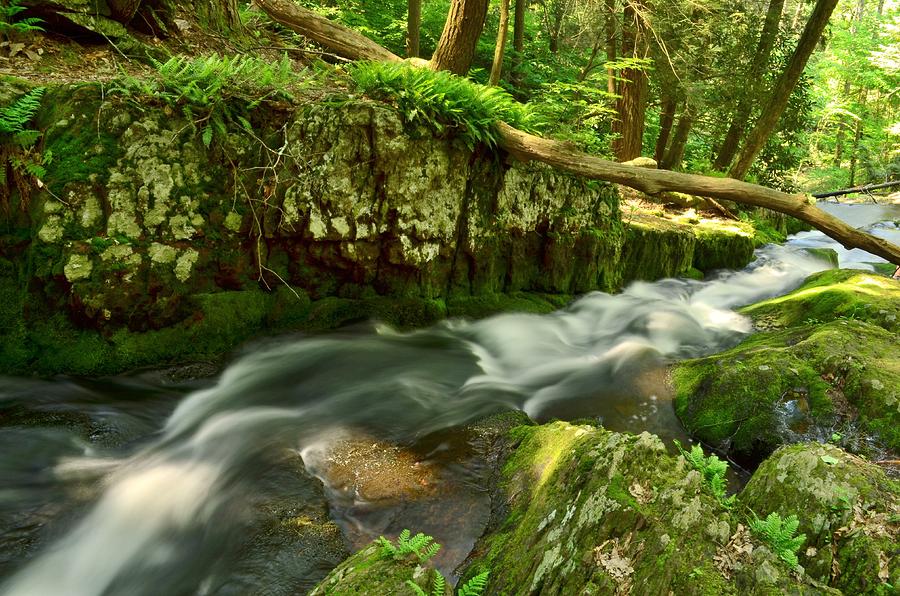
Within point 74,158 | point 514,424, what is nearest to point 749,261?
point 514,424

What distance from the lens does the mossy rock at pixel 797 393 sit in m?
4.25

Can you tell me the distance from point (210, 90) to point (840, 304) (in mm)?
8006

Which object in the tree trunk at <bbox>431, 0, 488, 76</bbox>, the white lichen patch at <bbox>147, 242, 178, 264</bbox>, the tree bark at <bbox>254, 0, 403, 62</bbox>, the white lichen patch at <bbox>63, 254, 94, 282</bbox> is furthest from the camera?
the tree trunk at <bbox>431, 0, 488, 76</bbox>

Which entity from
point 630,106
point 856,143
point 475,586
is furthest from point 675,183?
point 856,143

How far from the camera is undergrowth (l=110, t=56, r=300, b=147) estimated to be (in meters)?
4.95

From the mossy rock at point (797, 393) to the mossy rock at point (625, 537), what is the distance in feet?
7.63

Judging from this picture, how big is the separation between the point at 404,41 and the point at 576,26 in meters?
5.40

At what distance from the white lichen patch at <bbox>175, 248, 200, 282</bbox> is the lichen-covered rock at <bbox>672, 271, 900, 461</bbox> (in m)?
5.23

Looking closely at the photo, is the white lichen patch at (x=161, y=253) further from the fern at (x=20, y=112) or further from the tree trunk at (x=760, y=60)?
the tree trunk at (x=760, y=60)

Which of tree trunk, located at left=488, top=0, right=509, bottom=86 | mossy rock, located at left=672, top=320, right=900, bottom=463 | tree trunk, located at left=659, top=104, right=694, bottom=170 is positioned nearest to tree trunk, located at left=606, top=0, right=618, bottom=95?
tree trunk, located at left=659, top=104, right=694, bottom=170

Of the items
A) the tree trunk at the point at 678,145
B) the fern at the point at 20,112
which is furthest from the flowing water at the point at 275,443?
the tree trunk at the point at 678,145

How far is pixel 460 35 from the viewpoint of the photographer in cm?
788

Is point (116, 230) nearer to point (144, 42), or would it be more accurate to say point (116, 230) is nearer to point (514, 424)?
point (144, 42)

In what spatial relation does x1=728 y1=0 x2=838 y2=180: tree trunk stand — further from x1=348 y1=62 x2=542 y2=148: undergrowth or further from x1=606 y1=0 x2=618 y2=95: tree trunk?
x1=348 y1=62 x2=542 y2=148: undergrowth
